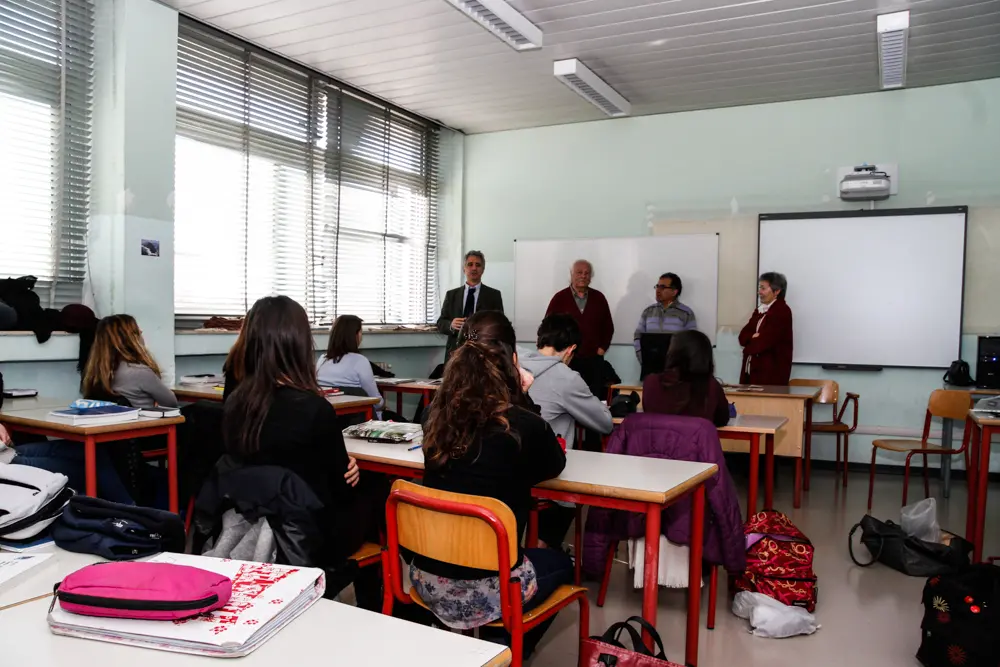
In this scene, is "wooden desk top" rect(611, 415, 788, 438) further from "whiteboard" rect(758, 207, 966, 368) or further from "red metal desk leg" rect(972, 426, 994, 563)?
"whiteboard" rect(758, 207, 966, 368)

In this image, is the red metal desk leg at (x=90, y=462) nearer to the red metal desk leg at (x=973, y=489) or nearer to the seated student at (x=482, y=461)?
the seated student at (x=482, y=461)

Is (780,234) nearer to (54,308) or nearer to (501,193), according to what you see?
(501,193)

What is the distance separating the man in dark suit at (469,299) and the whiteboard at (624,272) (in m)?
0.99

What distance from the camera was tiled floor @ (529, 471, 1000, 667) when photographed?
2.58 meters

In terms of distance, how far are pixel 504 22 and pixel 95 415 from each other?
3103 mm

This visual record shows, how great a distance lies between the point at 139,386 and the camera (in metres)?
3.63

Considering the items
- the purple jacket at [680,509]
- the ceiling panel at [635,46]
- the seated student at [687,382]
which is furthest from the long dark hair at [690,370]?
the ceiling panel at [635,46]

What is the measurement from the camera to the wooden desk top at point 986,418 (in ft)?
10.7

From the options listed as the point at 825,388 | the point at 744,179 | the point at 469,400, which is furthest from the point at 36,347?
the point at 744,179

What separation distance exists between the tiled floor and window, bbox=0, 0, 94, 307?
346 cm

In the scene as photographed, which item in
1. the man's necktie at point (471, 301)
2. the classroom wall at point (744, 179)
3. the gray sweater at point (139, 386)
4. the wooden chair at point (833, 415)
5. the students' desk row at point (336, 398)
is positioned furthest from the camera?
the man's necktie at point (471, 301)

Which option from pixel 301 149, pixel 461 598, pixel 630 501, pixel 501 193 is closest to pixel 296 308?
pixel 461 598

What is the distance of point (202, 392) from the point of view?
4.26 meters

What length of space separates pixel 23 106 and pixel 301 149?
6.65ft
